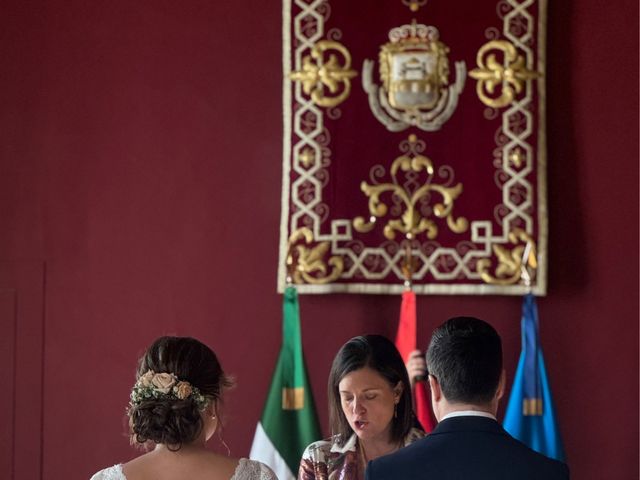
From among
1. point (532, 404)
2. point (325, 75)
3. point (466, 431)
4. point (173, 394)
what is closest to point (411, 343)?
point (532, 404)

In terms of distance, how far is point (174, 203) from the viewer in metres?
4.52

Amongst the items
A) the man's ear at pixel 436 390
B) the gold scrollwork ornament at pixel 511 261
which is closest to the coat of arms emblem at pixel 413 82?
the gold scrollwork ornament at pixel 511 261

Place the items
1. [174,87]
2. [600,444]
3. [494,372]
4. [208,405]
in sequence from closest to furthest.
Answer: [494,372] < [208,405] < [600,444] < [174,87]

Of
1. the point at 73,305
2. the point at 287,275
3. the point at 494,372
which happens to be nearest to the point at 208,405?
the point at 494,372

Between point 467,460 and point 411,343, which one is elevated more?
point 411,343

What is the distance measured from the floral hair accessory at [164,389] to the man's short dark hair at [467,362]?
1.86ft

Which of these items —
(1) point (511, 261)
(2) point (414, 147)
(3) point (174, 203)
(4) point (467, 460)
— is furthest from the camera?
(3) point (174, 203)

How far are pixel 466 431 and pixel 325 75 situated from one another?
2449mm

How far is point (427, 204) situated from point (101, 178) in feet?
4.67

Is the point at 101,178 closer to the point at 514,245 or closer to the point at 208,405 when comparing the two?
the point at 514,245

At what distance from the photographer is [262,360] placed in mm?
4465

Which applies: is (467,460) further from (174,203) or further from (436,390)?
(174,203)

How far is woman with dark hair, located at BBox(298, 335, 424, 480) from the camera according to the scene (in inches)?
121

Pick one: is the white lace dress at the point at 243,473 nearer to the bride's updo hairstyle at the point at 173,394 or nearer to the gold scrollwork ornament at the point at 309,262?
the bride's updo hairstyle at the point at 173,394
